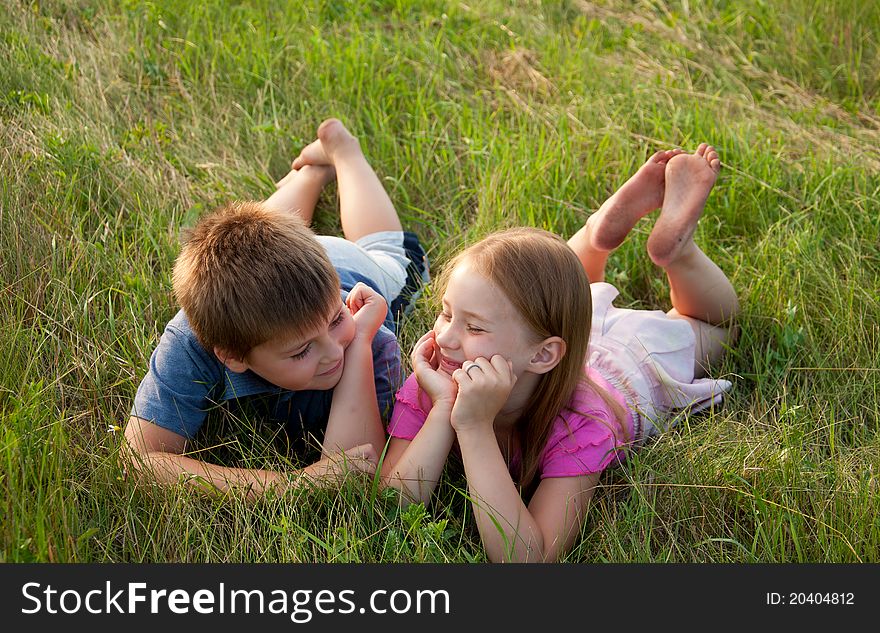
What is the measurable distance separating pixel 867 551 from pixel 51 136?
11.4 ft

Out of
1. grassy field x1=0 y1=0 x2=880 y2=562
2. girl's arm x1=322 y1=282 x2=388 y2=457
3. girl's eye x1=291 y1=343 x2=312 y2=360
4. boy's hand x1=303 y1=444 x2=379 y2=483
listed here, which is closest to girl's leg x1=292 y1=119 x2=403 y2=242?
grassy field x1=0 y1=0 x2=880 y2=562

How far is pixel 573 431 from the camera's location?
9.30 ft

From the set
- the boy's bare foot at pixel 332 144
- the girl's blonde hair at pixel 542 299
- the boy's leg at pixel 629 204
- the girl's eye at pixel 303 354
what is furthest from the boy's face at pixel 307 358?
the boy's bare foot at pixel 332 144

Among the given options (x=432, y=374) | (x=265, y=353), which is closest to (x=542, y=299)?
(x=432, y=374)

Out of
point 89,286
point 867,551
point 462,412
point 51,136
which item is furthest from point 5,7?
point 867,551

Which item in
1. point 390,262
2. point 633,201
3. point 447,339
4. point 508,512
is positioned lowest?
point 508,512

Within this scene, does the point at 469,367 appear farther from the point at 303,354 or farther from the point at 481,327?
the point at 303,354

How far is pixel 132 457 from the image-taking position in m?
2.75

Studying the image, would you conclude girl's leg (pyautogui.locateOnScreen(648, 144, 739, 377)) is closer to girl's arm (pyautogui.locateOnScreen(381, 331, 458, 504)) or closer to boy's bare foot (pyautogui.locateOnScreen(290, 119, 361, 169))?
girl's arm (pyautogui.locateOnScreen(381, 331, 458, 504))

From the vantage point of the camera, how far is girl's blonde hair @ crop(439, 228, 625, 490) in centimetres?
271

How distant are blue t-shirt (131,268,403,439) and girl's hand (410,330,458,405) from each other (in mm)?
365

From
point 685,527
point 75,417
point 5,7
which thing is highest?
point 5,7

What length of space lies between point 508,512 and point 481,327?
1.79 ft

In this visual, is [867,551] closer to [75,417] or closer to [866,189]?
[866,189]
